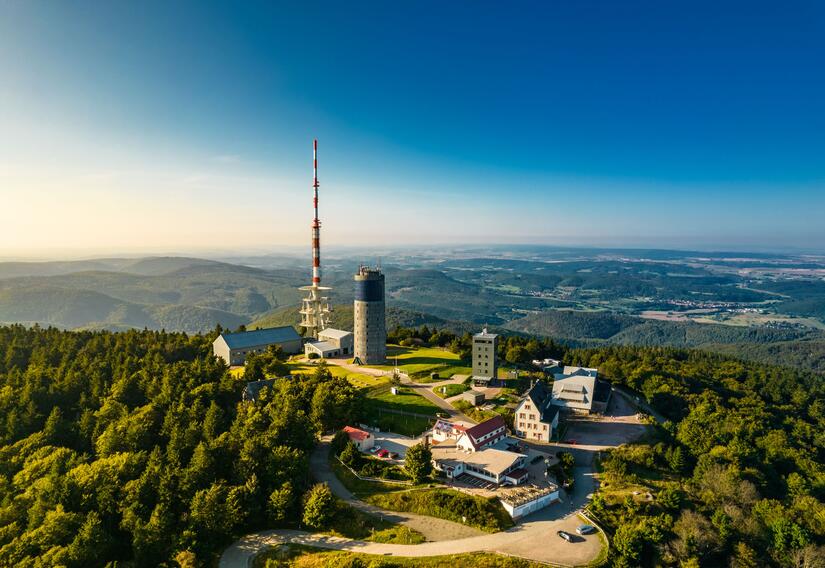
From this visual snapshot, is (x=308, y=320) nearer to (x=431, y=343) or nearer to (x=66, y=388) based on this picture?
(x=431, y=343)

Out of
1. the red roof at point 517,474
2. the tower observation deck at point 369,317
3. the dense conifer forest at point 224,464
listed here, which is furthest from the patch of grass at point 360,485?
the tower observation deck at point 369,317

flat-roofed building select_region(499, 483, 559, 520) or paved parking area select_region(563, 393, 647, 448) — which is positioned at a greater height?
flat-roofed building select_region(499, 483, 559, 520)

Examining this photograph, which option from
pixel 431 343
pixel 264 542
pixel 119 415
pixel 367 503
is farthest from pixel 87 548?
pixel 431 343

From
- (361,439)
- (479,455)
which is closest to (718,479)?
(479,455)

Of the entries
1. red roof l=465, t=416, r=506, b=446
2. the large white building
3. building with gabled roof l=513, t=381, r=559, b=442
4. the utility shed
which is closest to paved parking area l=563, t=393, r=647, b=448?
building with gabled roof l=513, t=381, r=559, b=442

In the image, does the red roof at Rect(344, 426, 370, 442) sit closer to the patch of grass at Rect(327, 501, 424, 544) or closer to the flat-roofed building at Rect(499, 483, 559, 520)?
the patch of grass at Rect(327, 501, 424, 544)

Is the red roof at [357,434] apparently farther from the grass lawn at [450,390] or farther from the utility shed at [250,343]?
the utility shed at [250,343]
